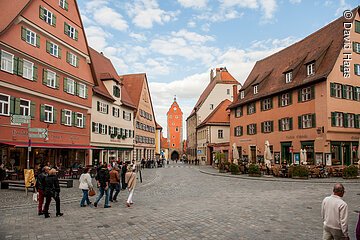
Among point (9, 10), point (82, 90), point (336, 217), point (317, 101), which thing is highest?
point (9, 10)

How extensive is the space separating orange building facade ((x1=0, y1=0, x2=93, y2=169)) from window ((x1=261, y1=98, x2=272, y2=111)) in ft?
67.3

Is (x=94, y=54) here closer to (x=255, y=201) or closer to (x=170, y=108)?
(x=255, y=201)

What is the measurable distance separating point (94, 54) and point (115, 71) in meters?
5.28

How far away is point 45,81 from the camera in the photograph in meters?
23.6

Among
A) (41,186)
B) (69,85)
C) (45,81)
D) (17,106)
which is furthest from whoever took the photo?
(69,85)

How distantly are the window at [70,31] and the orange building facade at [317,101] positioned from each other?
21917 millimetres

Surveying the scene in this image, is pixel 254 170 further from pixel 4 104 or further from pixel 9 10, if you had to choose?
pixel 9 10

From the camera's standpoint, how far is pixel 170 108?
11294 cm

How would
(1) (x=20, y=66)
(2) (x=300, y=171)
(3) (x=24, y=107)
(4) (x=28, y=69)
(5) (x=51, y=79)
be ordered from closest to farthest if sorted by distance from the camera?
(1) (x=20, y=66) → (3) (x=24, y=107) → (4) (x=28, y=69) → (2) (x=300, y=171) → (5) (x=51, y=79)

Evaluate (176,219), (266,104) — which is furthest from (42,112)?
(266,104)

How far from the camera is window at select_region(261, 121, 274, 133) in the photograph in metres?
35.7

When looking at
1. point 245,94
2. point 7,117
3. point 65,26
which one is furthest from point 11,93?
point 245,94

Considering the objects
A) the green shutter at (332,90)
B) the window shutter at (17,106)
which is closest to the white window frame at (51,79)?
the window shutter at (17,106)

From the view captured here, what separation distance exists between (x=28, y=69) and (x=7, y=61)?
2.10 m
